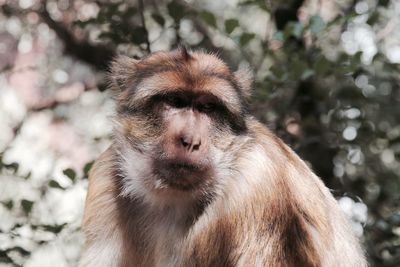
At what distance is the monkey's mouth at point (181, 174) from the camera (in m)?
4.34

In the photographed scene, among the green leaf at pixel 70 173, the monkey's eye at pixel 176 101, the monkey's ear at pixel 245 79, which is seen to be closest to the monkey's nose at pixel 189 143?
the monkey's eye at pixel 176 101

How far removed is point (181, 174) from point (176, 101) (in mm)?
539

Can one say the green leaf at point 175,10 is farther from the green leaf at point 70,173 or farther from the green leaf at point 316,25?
the green leaf at point 70,173

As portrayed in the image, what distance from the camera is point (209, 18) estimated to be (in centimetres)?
619

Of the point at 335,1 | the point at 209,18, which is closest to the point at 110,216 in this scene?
the point at 209,18

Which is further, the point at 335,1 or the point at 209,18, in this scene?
the point at 335,1

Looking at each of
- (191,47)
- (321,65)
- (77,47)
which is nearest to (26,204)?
(191,47)

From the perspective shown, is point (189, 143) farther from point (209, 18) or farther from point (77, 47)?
Result: point (77, 47)

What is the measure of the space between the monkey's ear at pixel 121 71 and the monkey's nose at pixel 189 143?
99cm

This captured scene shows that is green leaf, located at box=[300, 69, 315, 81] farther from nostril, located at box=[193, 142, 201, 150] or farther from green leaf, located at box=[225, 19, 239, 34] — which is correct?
nostril, located at box=[193, 142, 201, 150]

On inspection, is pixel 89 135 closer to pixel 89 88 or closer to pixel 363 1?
pixel 89 88

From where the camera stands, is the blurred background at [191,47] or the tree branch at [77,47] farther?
the tree branch at [77,47]

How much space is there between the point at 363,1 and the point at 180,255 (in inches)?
192

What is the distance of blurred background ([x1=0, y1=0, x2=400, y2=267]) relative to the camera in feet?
20.0
